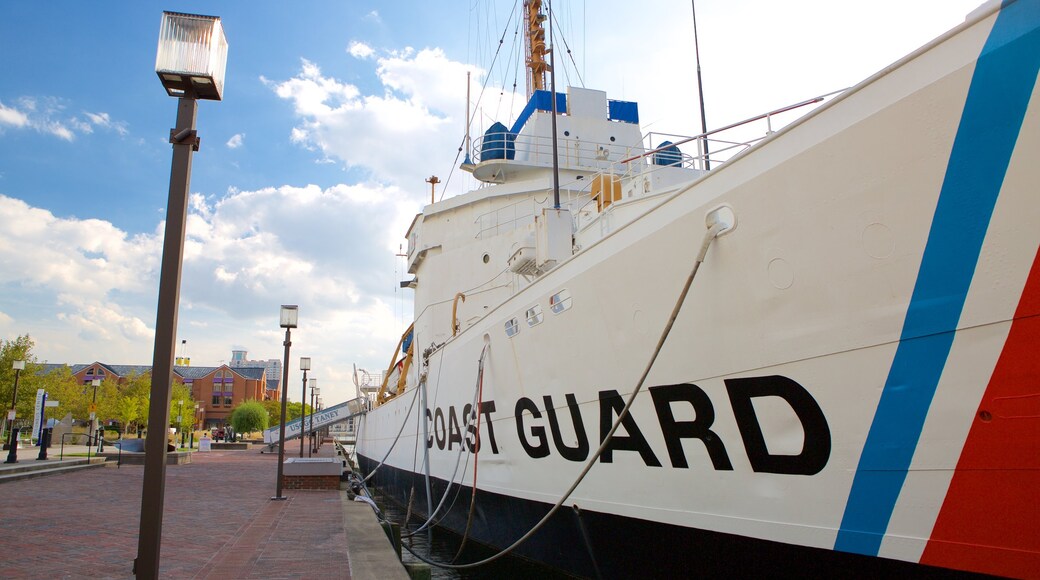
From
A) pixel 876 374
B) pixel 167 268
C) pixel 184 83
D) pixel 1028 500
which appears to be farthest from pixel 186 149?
pixel 1028 500

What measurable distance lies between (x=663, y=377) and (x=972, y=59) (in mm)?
2474

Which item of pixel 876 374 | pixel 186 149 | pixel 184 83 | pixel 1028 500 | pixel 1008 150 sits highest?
pixel 184 83

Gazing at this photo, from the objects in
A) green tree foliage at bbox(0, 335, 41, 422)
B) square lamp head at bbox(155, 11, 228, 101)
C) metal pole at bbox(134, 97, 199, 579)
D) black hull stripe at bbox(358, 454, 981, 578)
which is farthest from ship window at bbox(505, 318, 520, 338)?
green tree foliage at bbox(0, 335, 41, 422)

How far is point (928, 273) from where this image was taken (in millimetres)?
2883

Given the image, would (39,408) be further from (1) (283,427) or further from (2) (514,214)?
(2) (514,214)

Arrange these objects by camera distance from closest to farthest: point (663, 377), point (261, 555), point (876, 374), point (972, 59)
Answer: point (972, 59), point (876, 374), point (663, 377), point (261, 555)

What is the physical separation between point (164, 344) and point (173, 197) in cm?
79

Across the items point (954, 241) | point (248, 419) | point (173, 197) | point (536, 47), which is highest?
point (536, 47)

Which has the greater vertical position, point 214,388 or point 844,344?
point 214,388

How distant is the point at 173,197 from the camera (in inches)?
129

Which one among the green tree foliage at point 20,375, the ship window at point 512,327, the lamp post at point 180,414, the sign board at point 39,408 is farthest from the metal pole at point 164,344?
the lamp post at point 180,414

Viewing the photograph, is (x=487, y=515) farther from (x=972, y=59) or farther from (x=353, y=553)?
(x=972, y=59)

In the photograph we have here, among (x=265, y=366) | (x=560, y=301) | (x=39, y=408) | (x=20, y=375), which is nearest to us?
(x=560, y=301)

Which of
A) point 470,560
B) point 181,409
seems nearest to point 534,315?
point 470,560
